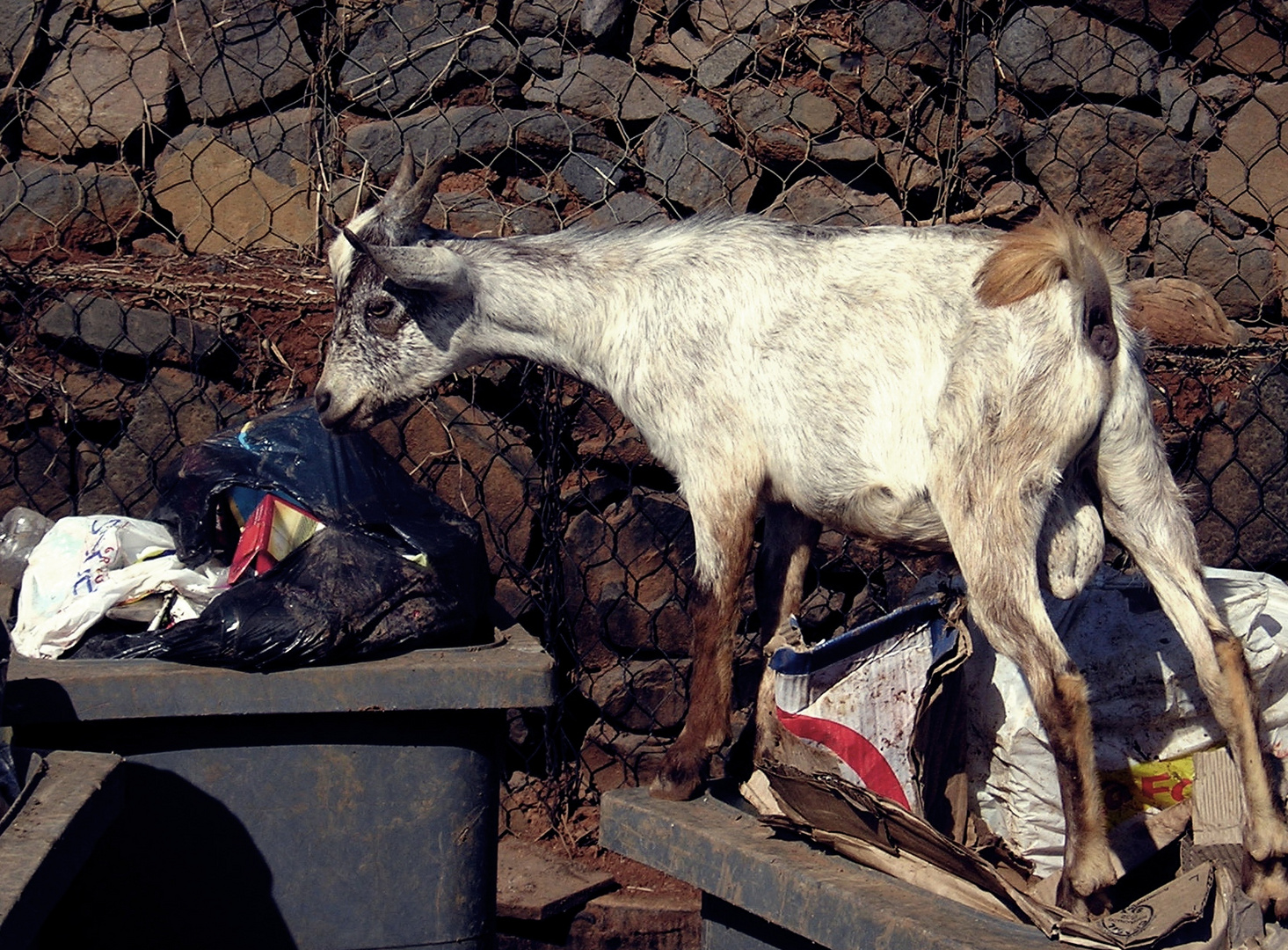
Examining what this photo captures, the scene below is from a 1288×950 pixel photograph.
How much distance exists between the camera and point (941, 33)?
5.41m

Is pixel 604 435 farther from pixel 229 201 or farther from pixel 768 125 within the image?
pixel 229 201

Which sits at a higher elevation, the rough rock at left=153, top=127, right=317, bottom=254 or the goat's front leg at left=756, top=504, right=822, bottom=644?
the rough rock at left=153, top=127, right=317, bottom=254

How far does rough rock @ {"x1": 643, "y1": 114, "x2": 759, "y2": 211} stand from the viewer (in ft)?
17.0

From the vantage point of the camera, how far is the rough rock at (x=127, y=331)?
4.66 m

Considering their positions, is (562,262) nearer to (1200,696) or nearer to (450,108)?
(1200,696)

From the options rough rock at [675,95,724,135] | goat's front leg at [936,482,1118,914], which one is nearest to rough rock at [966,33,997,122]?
rough rock at [675,95,724,135]

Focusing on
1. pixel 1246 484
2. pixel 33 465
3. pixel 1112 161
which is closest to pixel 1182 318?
pixel 1246 484

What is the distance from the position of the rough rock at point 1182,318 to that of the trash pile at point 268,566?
2565mm

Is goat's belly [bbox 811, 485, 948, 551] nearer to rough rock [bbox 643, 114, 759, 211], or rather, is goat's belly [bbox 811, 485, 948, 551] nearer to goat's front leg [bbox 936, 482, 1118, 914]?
goat's front leg [bbox 936, 482, 1118, 914]

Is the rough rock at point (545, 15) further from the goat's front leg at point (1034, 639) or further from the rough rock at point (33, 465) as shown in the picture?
the goat's front leg at point (1034, 639)

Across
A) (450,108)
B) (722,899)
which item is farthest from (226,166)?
(722,899)

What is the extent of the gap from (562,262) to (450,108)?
2258 mm

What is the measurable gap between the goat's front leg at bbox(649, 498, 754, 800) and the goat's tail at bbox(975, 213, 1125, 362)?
2.37 feet

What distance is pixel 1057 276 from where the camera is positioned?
2.88 metres
